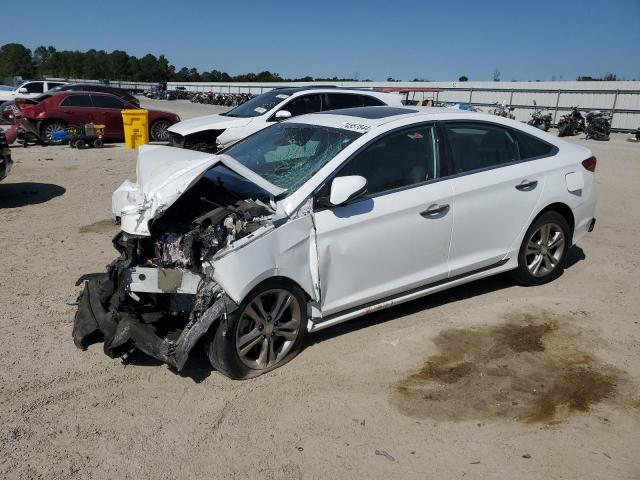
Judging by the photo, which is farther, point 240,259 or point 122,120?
point 122,120

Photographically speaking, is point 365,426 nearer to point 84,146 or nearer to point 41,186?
point 41,186

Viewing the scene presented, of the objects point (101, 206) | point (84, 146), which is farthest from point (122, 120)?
point (101, 206)

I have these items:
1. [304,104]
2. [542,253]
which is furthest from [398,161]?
[304,104]

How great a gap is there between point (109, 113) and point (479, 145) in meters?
14.8

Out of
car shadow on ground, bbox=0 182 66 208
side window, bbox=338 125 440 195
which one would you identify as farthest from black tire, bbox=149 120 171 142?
side window, bbox=338 125 440 195

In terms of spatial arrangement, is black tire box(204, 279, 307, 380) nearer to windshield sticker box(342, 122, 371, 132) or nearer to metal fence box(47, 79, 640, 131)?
windshield sticker box(342, 122, 371, 132)

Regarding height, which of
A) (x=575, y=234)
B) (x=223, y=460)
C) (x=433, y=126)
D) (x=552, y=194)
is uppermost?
(x=433, y=126)

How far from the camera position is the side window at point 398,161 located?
424cm

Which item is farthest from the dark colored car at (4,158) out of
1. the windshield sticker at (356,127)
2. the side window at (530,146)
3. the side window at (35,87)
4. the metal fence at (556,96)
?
the side window at (35,87)

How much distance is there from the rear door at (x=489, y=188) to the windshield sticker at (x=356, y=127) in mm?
760

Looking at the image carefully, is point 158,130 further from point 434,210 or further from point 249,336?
point 249,336

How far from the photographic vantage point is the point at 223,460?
3.04 m

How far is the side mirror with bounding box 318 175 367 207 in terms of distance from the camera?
12.6 feet

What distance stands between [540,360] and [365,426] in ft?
5.39
